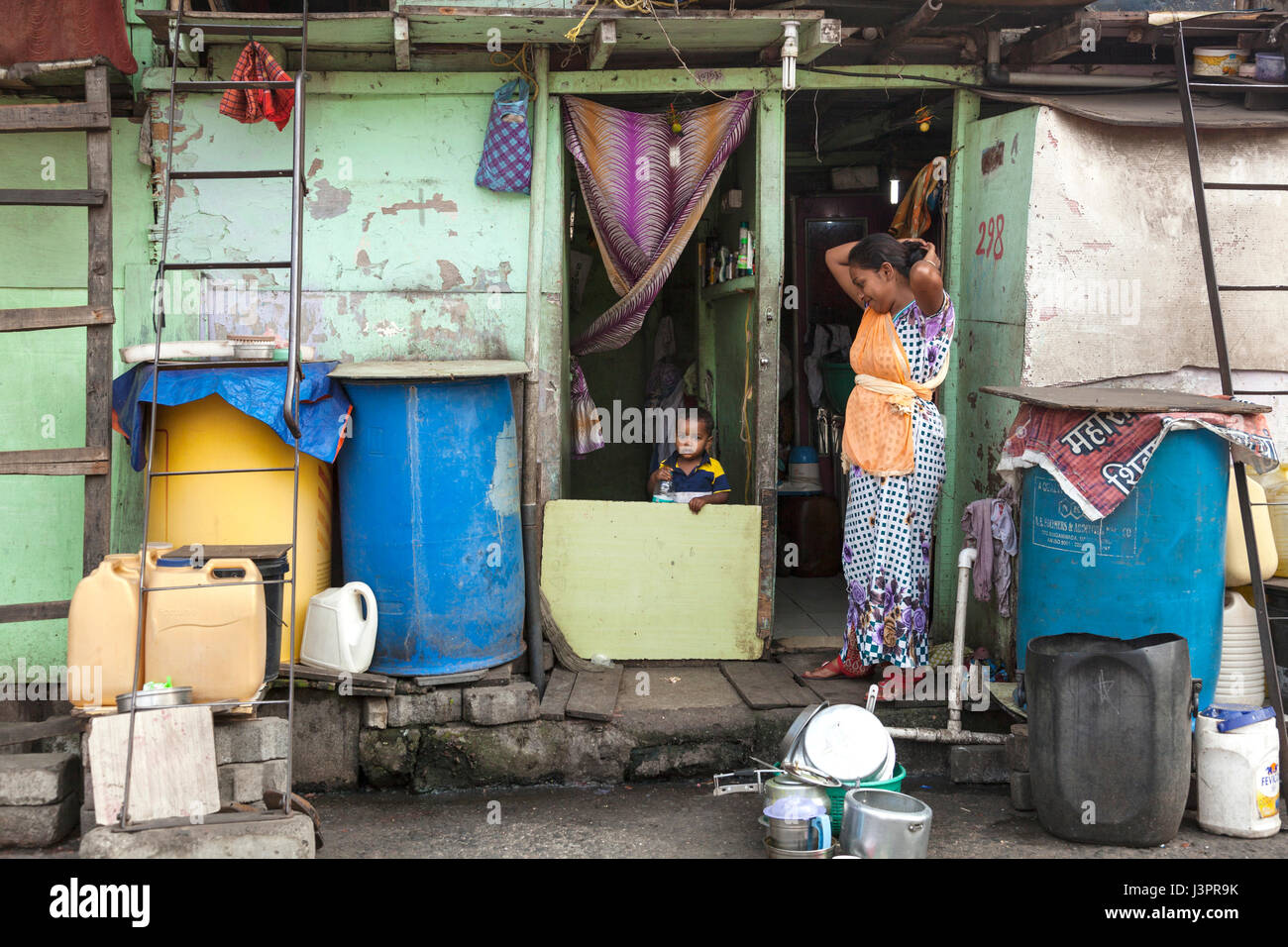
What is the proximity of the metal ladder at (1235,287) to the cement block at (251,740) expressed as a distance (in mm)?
3844

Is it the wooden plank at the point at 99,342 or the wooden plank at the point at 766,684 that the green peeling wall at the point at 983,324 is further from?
the wooden plank at the point at 99,342

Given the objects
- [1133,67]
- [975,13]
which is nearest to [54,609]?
[975,13]

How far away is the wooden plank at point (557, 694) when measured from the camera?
4.87 meters

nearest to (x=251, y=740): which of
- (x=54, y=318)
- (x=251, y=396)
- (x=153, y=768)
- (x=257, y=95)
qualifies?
(x=153, y=768)

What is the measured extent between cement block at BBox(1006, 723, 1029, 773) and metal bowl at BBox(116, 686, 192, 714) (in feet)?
10.6

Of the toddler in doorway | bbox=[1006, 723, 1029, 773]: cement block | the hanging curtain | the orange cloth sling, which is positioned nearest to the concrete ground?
bbox=[1006, 723, 1029, 773]: cement block

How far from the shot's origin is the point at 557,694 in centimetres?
507

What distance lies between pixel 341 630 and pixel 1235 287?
431 centimetres

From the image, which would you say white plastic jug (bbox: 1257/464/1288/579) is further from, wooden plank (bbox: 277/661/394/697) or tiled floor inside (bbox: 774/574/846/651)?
wooden plank (bbox: 277/661/394/697)

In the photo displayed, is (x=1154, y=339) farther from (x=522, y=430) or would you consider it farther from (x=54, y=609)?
(x=54, y=609)

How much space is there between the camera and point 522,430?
5.39 m

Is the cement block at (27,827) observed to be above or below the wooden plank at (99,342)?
below

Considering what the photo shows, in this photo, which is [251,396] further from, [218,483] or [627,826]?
[627,826]

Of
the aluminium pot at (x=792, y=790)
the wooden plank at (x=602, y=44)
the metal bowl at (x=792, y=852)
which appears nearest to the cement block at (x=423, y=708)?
the aluminium pot at (x=792, y=790)
